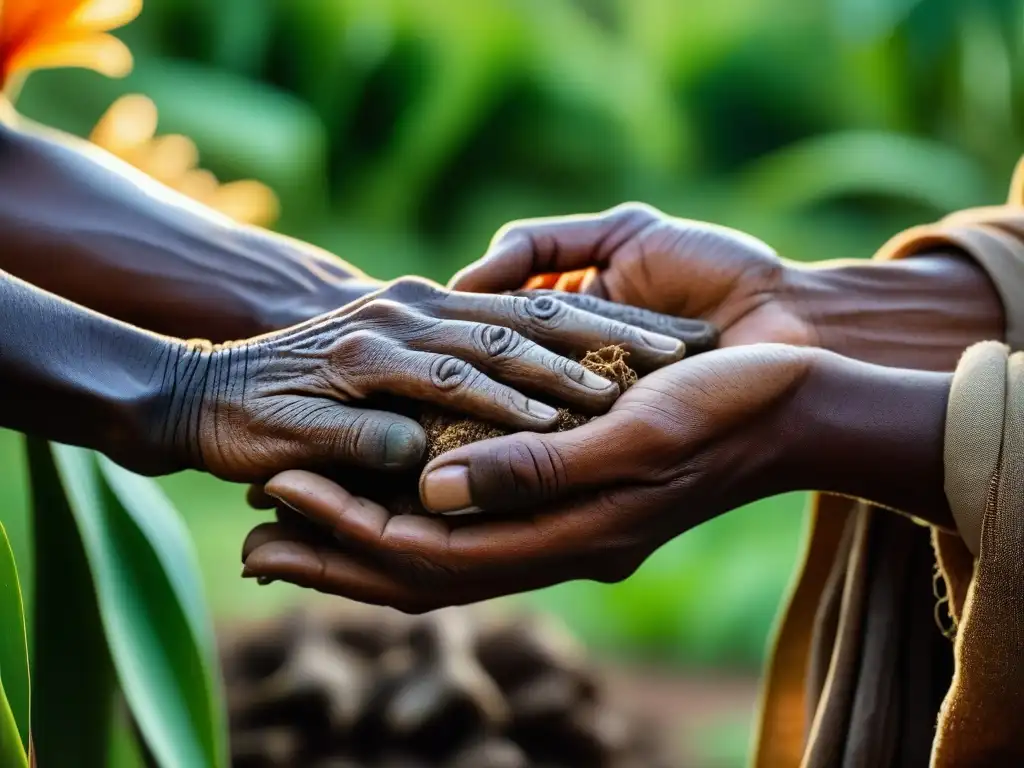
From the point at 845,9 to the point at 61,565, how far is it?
2.84 m

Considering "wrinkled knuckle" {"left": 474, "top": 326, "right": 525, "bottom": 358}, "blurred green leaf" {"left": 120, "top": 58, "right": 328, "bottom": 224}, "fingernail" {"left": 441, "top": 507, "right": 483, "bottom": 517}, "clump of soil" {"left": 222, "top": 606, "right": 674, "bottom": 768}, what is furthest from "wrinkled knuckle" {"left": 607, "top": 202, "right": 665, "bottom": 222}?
"blurred green leaf" {"left": 120, "top": 58, "right": 328, "bottom": 224}

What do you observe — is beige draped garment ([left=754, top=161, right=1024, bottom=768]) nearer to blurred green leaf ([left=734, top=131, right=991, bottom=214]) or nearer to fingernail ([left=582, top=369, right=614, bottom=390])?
fingernail ([left=582, top=369, right=614, bottom=390])

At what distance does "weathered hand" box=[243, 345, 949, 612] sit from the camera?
0.80 metres

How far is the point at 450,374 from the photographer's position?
2.73 ft

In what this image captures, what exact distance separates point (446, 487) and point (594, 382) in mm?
136

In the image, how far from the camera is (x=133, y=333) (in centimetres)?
84

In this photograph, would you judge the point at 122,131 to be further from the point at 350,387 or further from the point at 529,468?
the point at 529,468

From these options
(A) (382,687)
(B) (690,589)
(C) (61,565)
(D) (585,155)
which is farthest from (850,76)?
(C) (61,565)

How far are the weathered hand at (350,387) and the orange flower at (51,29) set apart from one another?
0.47 metres

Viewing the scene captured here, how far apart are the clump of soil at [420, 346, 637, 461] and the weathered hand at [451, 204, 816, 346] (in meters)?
0.26

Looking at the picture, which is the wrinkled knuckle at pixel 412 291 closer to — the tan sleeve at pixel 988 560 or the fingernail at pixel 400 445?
the fingernail at pixel 400 445

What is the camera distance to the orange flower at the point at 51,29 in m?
1.14

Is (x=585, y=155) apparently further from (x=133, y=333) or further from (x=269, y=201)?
(x=133, y=333)

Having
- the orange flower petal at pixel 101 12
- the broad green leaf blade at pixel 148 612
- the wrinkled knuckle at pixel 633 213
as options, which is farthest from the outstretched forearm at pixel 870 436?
the orange flower petal at pixel 101 12
